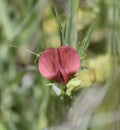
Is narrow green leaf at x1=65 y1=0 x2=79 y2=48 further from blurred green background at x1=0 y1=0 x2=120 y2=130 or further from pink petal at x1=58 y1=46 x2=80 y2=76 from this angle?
blurred green background at x1=0 y1=0 x2=120 y2=130

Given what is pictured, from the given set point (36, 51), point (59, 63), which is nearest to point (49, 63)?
point (59, 63)

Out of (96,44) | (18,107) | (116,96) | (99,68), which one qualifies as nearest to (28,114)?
(18,107)

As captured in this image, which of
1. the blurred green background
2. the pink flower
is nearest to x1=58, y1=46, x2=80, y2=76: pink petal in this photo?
the pink flower

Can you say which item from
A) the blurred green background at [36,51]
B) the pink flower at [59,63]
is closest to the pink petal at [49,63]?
the pink flower at [59,63]

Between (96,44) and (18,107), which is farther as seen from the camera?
(96,44)

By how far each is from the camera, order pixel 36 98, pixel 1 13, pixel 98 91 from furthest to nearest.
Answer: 1. pixel 1 13
2. pixel 36 98
3. pixel 98 91

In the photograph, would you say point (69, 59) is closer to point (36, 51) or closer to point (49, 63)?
point (49, 63)

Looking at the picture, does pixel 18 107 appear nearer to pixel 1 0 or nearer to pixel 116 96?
pixel 1 0
